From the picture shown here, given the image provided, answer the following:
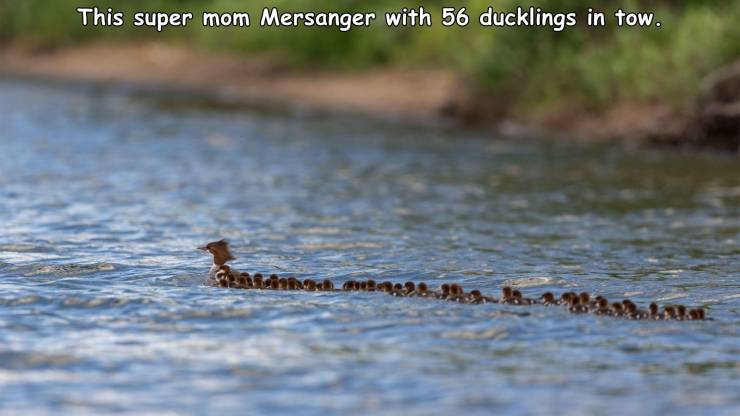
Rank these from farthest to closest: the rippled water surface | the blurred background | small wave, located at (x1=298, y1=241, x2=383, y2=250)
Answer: small wave, located at (x1=298, y1=241, x2=383, y2=250)
the blurred background
the rippled water surface

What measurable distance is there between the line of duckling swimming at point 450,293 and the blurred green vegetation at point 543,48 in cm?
1520

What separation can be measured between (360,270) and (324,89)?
73.1ft

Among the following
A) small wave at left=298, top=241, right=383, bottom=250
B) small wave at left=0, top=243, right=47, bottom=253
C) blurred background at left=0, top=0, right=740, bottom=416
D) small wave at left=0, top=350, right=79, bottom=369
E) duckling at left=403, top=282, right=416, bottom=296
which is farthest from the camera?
small wave at left=298, top=241, right=383, bottom=250

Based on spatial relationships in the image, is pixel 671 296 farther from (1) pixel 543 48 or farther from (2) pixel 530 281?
(1) pixel 543 48

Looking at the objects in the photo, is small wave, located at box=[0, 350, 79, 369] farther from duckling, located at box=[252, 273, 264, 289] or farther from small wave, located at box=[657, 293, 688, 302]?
small wave, located at box=[657, 293, 688, 302]

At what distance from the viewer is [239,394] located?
10.1 metres

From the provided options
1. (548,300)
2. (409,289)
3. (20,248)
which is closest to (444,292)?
(409,289)

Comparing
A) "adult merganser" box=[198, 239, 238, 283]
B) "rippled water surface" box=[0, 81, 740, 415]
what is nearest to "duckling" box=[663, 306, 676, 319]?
"rippled water surface" box=[0, 81, 740, 415]

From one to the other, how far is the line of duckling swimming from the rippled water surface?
16 cm

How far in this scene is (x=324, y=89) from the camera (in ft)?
121

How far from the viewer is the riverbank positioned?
94.0 ft

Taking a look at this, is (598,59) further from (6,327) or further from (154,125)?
(6,327)

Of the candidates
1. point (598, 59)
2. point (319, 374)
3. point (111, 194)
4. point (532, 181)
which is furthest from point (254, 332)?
point (598, 59)

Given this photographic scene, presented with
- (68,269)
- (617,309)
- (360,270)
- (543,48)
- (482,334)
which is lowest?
(482,334)
